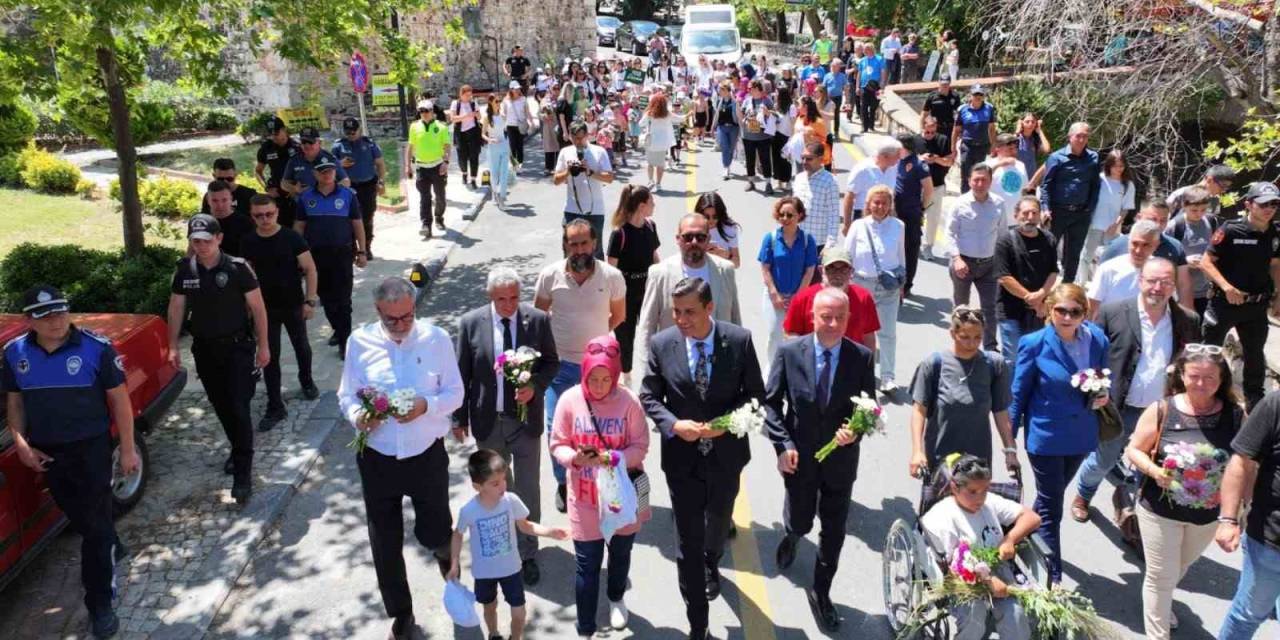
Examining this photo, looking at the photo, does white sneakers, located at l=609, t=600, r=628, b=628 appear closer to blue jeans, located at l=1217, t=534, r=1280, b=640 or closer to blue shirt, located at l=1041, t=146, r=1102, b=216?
blue jeans, located at l=1217, t=534, r=1280, b=640

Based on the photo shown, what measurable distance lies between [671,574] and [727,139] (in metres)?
12.7

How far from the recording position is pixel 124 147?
9.70 meters

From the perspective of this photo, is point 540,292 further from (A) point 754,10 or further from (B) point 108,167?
(A) point 754,10

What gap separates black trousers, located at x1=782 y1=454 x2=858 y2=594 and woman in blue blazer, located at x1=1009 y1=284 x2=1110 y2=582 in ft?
3.61

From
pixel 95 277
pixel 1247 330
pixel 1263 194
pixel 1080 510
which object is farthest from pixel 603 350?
pixel 95 277

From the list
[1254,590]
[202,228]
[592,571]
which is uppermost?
[202,228]

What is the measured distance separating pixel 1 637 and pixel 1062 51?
39.5ft

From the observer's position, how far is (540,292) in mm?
6277

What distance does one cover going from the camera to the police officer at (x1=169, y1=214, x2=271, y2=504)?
20.7 ft

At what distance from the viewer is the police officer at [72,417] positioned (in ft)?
16.1

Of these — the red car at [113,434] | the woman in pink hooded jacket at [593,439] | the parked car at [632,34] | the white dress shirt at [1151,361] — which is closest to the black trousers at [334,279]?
the red car at [113,434]

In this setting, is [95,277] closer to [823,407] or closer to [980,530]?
[823,407]

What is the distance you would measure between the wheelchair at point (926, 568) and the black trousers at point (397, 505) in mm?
2358

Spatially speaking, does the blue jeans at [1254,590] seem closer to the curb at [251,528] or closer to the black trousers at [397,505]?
the black trousers at [397,505]
